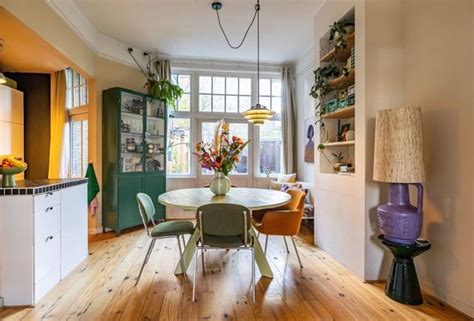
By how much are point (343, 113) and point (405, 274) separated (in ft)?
5.72

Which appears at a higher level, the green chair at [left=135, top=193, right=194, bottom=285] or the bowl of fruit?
the bowl of fruit

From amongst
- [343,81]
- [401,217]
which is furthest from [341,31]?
[401,217]

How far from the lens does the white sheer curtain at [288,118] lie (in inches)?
208

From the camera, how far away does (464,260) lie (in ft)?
6.86

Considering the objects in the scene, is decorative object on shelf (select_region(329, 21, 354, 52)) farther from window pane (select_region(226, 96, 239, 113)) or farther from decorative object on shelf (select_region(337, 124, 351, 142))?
window pane (select_region(226, 96, 239, 113))

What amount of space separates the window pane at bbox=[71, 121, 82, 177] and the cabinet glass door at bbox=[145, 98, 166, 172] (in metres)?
1.08

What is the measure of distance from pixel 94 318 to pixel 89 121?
10.1 ft

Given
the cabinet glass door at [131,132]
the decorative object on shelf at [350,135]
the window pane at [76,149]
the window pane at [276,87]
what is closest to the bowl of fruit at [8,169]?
the cabinet glass door at [131,132]

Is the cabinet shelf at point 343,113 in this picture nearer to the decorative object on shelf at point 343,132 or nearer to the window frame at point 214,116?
the decorative object on shelf at point 343,132

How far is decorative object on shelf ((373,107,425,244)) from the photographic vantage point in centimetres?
218

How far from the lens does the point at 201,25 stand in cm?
389

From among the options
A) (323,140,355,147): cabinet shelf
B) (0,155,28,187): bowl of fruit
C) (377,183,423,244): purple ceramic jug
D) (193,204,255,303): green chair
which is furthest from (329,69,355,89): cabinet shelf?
(0,155,28,187): bowl of fruit

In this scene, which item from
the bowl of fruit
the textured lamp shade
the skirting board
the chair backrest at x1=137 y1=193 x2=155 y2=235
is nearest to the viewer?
the skirting board

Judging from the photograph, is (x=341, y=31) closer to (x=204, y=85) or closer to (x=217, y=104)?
(x=217, y=104)
